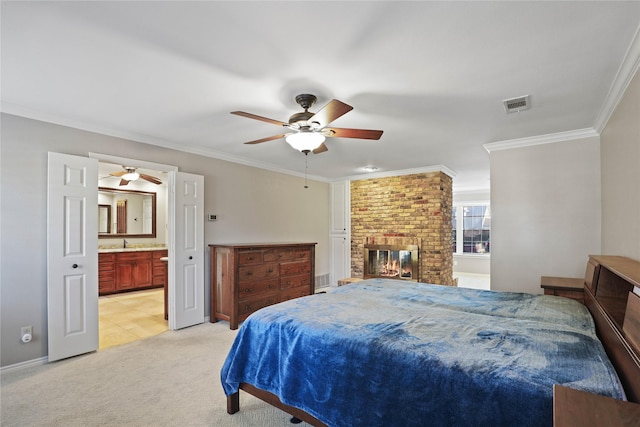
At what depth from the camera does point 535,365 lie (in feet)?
4.35

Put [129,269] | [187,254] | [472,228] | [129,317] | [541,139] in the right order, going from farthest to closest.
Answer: [472,228], [129,269], [129,317], [187,254], [541,139]

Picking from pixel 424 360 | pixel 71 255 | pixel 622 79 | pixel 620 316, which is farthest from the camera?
pixel 71 255

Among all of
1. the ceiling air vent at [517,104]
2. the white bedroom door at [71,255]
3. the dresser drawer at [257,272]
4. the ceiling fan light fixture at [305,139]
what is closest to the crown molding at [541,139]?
the ceiling air vent at [517,104]

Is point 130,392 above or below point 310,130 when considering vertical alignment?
below

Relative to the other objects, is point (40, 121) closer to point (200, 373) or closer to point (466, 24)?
point (200, 373)

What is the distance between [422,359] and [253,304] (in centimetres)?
327

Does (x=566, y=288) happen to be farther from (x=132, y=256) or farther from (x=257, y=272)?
(x=132, y=256)

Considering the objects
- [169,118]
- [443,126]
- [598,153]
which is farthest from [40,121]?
[598,153]

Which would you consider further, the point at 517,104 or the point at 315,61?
the point at 517,104

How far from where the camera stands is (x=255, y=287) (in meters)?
4.38

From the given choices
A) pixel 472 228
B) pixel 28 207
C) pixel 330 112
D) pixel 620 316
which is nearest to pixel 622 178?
pixel 620 316

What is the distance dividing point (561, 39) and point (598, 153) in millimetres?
2393

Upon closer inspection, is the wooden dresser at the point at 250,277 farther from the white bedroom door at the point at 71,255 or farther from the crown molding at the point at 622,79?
the crown molding at the point at 622,79

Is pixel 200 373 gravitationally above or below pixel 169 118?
below
